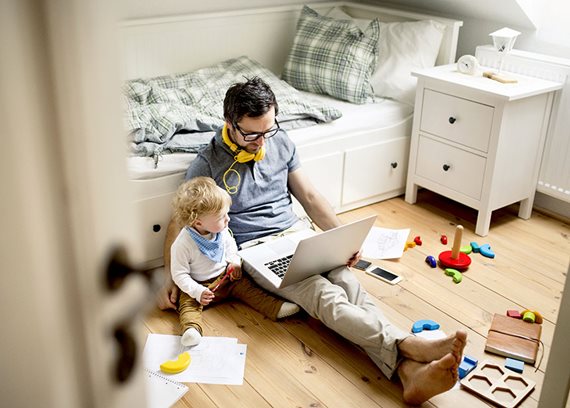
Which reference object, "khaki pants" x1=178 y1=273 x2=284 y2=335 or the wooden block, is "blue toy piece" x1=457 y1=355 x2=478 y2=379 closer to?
the wooden block

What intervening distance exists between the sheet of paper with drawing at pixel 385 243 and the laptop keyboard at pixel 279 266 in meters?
0.52

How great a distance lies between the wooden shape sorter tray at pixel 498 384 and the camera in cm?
173

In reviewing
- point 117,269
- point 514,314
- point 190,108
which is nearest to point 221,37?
point 190,108

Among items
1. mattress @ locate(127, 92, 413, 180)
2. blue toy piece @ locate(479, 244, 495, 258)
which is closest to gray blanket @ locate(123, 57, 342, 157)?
mattress @ locate(127, 92, 413, 180)

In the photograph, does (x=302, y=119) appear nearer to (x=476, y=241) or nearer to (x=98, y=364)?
(x=476, y=241)

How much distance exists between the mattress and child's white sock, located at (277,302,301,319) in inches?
25.1

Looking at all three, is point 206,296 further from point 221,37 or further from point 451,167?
point 221,37

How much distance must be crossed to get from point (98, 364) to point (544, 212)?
2.81 meters

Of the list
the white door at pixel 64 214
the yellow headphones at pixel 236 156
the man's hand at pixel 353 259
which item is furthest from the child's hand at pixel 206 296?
the white door at pixel 64 214

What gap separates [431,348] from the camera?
168 centimetres

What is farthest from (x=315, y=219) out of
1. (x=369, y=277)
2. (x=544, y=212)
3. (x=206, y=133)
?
(x=544, y=212)

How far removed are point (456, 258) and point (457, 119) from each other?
63cm

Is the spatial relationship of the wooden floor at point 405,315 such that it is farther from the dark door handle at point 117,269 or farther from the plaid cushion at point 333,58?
the dark door handle at point 117,269

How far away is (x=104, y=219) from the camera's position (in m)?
0.42
